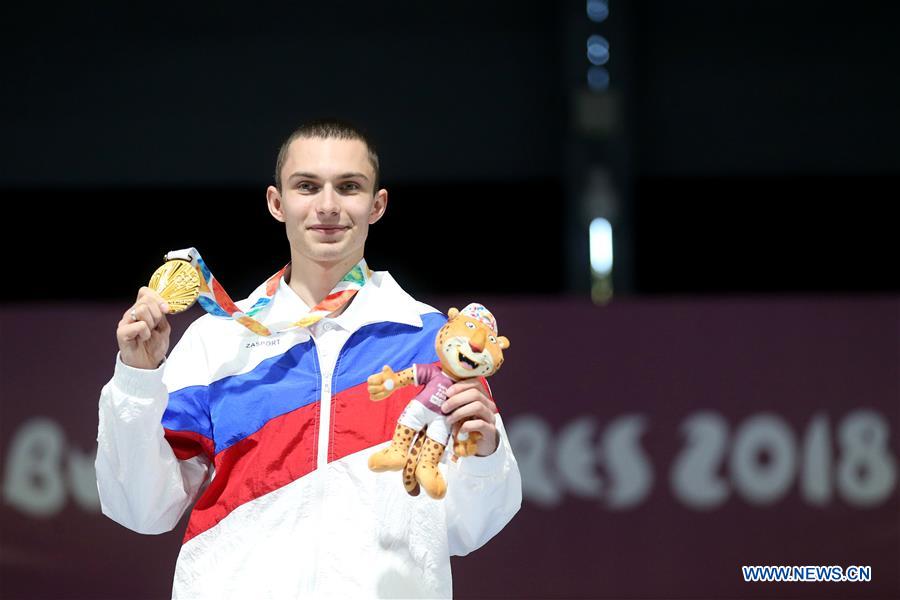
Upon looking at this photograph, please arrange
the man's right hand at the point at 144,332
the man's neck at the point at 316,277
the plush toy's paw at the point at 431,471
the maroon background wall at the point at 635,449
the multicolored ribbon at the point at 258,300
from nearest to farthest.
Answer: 1. the plush toy's paw at the point at 431,471
2. the man's right hand at the point at 144,332
3. the multicolored ribbon at the point at 258,300
4. the man's neck at the point at 316,277
5. the maroon background wall at the point at 635,449

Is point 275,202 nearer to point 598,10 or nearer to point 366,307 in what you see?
point 366,307

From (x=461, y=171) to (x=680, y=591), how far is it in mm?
2813

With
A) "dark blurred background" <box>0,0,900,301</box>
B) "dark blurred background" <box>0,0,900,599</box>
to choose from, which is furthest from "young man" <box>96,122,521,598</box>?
"dark blurred background" <box>0,0,900,301</box>

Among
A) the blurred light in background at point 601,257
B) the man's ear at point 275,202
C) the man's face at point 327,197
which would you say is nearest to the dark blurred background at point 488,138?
the blurred light in background at point 601,257

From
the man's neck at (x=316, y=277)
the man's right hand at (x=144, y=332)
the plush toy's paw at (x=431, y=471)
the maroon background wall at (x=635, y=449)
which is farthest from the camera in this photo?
the maroon background wall at (x=635, y=449)

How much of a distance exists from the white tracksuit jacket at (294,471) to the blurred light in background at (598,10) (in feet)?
13.5

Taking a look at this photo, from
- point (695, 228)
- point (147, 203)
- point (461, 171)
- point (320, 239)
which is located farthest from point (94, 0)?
point (320, 239)

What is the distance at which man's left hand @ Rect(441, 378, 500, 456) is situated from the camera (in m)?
1.77

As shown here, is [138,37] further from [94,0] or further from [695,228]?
[695,228]

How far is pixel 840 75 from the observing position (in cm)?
611

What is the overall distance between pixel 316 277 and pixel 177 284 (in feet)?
0.92

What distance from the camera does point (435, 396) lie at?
1.79 meters

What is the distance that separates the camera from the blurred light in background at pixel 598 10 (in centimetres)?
582

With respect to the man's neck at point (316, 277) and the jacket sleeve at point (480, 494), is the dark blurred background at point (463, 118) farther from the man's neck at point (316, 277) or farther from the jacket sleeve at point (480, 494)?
the jacket sleeve at point (480, 494)
